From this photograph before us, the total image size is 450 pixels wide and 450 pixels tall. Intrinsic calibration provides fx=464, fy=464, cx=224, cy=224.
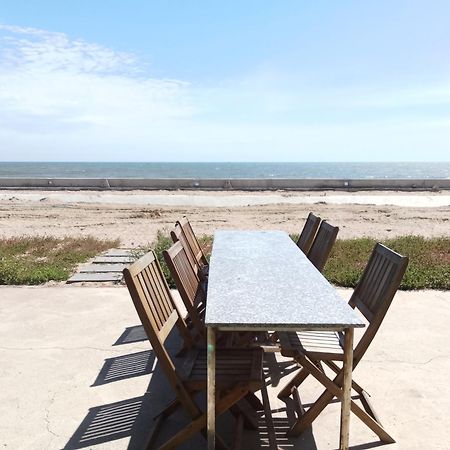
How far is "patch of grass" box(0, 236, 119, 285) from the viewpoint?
6413 millimetres

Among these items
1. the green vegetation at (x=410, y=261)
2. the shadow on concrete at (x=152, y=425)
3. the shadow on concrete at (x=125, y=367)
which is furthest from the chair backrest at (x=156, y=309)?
the green vegetation at (x=410, y=261)

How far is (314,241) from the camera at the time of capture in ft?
15.0

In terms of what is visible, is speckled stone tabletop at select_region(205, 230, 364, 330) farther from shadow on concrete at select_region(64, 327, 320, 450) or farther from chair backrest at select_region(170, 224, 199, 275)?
shadow on concrete at select_region(64, 327, 320, 450)

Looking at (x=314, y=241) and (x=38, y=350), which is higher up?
(x=314, y=241)

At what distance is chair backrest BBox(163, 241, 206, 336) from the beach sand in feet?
20.6

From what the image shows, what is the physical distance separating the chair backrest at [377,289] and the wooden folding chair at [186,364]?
0.66 meters

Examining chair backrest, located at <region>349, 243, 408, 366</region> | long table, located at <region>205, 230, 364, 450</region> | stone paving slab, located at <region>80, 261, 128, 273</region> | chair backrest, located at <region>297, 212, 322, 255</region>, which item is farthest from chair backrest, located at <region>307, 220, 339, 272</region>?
stone paving slab, located at <region>80, 261, 128, 273</region>

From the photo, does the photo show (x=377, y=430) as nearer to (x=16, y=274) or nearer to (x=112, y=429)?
(x=112, y=429)

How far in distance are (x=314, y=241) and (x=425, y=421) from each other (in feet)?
6.38

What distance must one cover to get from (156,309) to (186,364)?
1.39ft

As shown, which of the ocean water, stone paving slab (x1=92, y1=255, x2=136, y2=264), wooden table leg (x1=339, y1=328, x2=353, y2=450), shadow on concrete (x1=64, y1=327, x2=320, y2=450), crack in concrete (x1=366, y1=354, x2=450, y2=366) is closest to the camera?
wooden table leg (x1=339, y1=328, x2=353, y2=450)

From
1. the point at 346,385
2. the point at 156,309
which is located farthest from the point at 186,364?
the point at 346,385

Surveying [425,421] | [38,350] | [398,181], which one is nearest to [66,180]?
[398,181]

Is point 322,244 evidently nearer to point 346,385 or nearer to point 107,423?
point 346,385
